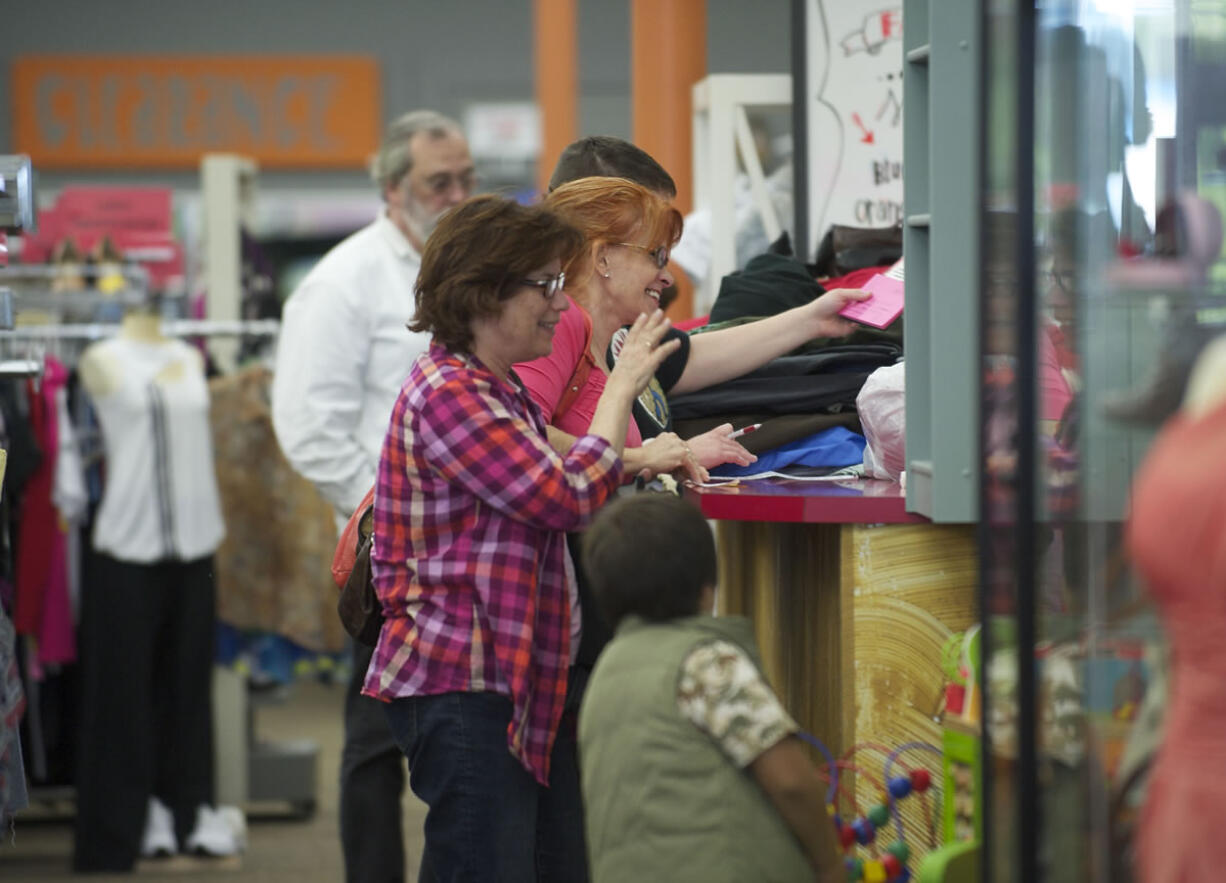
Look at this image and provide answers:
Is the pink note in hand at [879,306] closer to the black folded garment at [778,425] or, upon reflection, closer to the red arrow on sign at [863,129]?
the black folded garment at [778,425]

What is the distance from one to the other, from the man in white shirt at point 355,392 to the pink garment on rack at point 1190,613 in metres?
2.33

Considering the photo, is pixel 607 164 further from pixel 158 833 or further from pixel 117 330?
pixel 158 833

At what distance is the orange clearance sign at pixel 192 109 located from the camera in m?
12.4

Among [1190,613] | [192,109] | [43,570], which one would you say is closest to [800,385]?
[1190,613]

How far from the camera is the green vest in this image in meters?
1.84

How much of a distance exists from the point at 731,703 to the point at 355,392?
197cm

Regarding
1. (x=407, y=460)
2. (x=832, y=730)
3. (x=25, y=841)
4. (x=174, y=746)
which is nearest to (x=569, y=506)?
(x=407, y=460)

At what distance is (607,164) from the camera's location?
9.30 feet

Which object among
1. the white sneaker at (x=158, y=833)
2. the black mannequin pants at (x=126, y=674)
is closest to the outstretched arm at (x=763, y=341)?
the black mannequin pants at (x=126, y=674)

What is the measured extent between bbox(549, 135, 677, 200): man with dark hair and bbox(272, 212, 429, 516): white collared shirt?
834 millimetres

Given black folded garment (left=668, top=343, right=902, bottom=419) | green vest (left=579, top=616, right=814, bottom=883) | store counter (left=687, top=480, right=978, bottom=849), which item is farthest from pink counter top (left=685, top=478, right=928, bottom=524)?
green vest (left=579, top=616, right=814, bottom=883)

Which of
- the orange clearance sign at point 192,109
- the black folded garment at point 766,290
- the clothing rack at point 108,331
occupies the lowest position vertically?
the black folded garment at point 766,290

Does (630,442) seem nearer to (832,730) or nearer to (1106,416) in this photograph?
(832,730)

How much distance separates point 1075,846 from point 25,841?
14.5 feet
